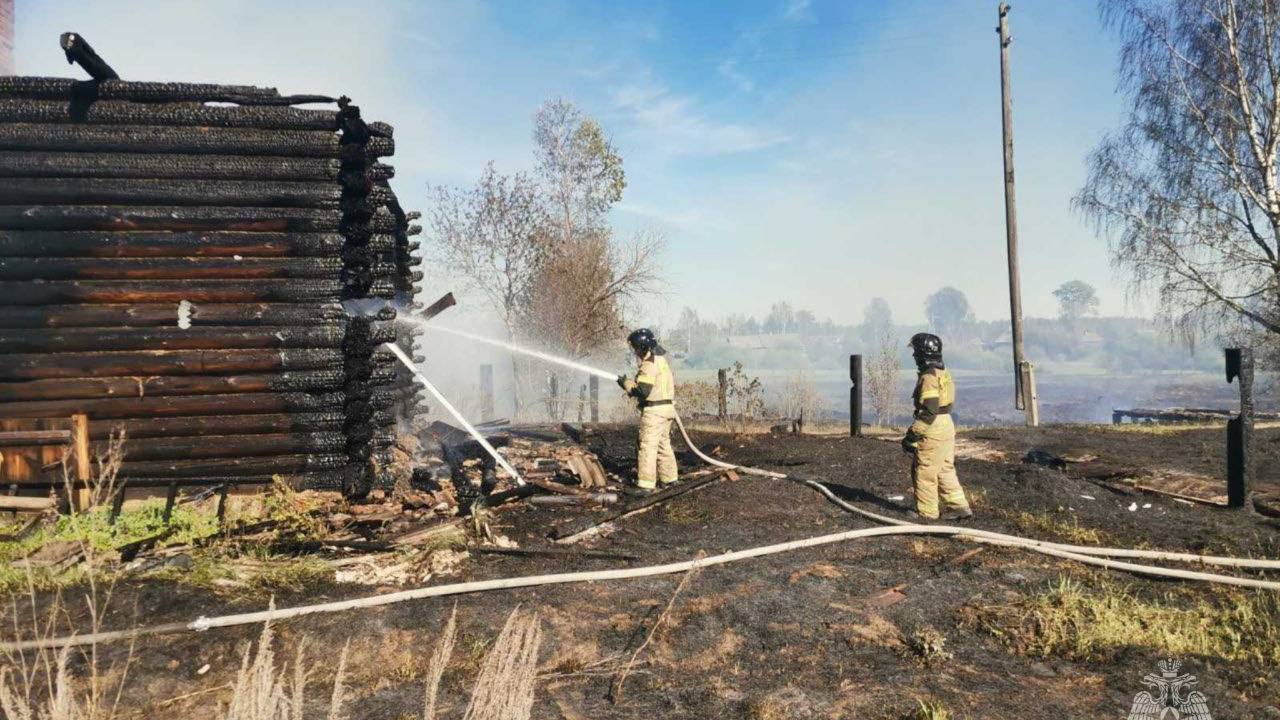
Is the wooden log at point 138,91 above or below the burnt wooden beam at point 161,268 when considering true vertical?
above

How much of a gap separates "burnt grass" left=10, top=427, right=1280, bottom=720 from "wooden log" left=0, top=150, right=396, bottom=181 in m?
4.42

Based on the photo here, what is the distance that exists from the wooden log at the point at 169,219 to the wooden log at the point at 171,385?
5.47 feet

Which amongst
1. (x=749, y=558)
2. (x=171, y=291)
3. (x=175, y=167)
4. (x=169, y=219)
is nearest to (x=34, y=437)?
(x=171, y=291)

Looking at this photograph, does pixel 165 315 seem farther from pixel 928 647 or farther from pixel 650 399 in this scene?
pixel 928 647

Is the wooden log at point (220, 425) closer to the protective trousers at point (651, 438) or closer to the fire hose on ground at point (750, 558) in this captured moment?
the fire hose on ground at point (750, 558)

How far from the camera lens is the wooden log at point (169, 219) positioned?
7336mm

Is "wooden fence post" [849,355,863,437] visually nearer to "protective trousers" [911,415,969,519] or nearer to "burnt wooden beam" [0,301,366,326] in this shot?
"protective trousers" [911,415,969,519]

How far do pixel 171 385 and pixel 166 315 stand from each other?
774 mm

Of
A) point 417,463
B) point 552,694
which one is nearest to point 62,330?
point 417,463

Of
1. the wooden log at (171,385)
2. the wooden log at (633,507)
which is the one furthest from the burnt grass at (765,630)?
the wooden log at (171,385)

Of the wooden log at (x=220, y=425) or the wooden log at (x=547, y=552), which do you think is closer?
the wooden log at (x=547, y=552)

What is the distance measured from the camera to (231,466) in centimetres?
762

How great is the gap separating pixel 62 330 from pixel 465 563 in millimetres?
5428

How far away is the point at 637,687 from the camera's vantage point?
399 cm
